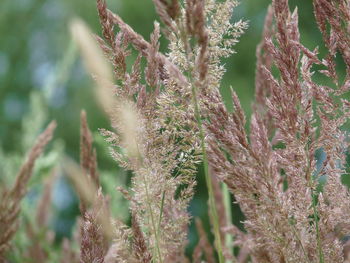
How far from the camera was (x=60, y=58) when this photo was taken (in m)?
14.0

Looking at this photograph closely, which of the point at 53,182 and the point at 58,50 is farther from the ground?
the point at 58,50

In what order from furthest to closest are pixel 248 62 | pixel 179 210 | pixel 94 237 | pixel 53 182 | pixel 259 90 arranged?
pixel 248 62
pixel 53 182
pixel 259 90
pixel 179 210
pixel 94 237

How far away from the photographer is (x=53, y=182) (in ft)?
7.93

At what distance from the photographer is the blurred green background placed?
12.7 metres

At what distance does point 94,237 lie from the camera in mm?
950

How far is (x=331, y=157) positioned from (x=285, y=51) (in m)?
0.19

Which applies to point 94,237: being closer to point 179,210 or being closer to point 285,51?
point 179,210

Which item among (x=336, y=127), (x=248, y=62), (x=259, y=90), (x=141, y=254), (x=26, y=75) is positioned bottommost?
(x=141, y=254)

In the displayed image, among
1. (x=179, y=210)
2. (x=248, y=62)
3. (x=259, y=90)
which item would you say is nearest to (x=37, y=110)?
(x=259, y=90)

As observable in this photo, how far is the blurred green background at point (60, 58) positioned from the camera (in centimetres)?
1267

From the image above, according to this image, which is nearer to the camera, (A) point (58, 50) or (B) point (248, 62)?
(B) point (248, 62)

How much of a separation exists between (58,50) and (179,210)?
50.8 ft

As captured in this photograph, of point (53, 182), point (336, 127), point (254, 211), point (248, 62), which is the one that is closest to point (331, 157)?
point (336, 127)

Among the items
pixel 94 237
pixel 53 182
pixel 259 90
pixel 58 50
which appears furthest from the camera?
pixel 58 50
